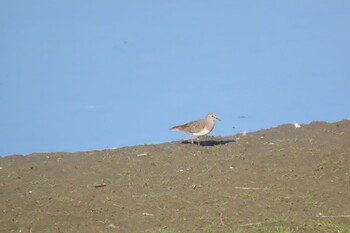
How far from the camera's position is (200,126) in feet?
64.6

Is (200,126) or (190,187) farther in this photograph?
(200,126)

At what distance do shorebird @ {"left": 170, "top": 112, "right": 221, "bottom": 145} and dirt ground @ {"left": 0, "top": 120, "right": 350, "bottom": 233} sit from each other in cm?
40

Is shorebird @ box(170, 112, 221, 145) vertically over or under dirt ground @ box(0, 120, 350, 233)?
over

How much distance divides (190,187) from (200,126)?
Answer: 472cm

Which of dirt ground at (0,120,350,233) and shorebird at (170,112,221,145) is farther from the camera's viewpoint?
shorebird at (170,112,221,145)

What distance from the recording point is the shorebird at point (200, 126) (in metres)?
19.7

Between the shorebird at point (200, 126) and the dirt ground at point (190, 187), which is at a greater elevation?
the shorebird at point (200, 126)

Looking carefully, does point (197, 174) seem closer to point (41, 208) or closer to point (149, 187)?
point (149, 187)

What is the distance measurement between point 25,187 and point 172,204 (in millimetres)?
3555

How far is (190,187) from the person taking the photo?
596 inches

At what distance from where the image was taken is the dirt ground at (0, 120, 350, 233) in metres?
12.8

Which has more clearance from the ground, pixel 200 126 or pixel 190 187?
pixel 200 126

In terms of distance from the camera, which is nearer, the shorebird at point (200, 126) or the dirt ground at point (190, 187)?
the dirt ground at point (190, 187)

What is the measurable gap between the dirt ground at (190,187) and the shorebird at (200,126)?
15.6 inches
